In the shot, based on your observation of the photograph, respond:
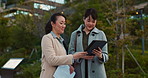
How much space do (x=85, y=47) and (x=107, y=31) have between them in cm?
467

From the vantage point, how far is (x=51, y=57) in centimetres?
179

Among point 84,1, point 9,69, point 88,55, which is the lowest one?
point 9,69

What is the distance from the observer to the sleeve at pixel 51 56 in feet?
5.89

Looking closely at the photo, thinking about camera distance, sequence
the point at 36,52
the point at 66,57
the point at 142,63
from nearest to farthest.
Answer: the point at 66,57, the point at 142,63, the point at 36,52

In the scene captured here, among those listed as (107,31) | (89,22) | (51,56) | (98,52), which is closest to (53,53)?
(51,56)

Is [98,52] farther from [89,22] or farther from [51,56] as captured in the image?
[51,56]

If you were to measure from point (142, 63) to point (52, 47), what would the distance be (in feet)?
19.9

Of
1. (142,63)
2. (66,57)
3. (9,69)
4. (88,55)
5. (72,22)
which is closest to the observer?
(66,57)

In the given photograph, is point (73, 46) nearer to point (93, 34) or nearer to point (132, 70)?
point (93, 34)

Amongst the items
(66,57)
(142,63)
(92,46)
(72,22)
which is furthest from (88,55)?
(72,22)

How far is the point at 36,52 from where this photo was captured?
11664mm

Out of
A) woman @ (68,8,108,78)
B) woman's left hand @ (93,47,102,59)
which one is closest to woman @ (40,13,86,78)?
woman's left hand @ (93,47,102,59)

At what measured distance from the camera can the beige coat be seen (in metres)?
1.80

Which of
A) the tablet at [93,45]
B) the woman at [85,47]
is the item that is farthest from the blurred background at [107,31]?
the tablet at [93,45]
